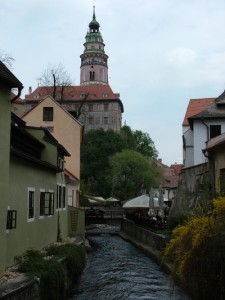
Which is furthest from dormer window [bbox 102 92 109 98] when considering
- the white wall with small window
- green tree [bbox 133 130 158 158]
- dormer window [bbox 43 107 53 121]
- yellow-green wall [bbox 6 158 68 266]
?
yellow-green wall [bbox 6 158 68 266]

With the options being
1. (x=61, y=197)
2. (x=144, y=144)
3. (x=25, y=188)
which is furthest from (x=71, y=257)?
(x=144, y=144)

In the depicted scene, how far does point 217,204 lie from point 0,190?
504cm

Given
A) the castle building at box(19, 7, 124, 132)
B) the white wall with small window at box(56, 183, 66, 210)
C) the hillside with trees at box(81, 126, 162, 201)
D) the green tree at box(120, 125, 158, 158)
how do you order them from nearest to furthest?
the white wall with small window at box(56, 183, 66, 210) → the hillside with trees at box(81, 126, 162, 201) → the green tree at box(120, 125, 158, 158) → the castle building at box(19, 7, 124, 132)

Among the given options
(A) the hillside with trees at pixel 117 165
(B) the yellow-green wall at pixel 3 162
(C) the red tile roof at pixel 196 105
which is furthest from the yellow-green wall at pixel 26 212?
(A) the hillside with trees at pixel 117 165

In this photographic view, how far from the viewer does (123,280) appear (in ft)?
52.6

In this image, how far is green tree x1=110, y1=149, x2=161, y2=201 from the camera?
209ft

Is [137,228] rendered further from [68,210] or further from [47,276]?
[47,276]

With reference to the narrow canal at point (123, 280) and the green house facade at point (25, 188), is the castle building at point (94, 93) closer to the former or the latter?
the narrow canal at point (123, 280)

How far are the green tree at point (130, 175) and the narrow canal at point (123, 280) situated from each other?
3885 cm

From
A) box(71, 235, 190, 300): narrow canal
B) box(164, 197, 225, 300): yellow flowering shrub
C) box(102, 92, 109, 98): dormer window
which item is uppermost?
box(102, 92, 109, 98): dormer window

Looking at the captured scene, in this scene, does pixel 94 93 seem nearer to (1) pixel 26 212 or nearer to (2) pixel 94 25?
(2) pixel 94 25

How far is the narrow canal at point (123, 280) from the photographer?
43.4ft

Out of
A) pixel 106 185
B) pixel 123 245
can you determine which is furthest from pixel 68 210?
pixel 106 185

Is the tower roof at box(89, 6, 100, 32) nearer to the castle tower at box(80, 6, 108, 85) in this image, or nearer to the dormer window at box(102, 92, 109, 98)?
the castle tower at box(80, 6, 108, 85)
